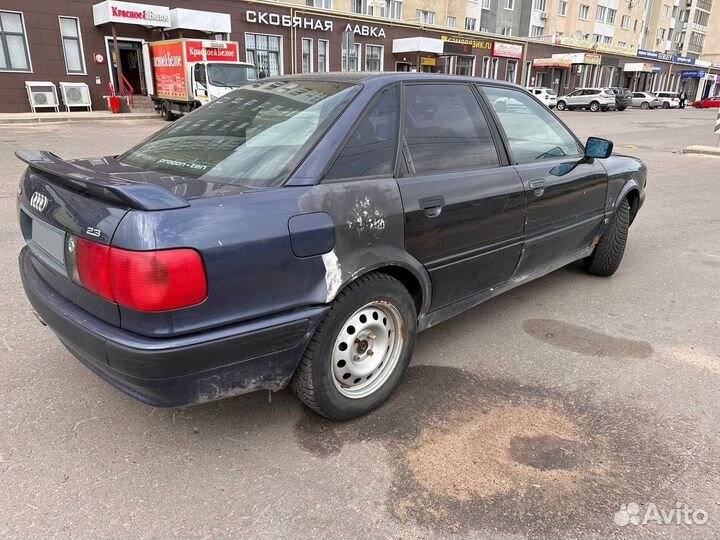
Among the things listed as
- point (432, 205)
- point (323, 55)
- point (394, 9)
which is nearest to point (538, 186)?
point (432, 205)

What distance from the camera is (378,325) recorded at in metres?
2.75

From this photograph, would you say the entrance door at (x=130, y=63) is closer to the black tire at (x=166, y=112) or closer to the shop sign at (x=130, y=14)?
the shop sign at (x=130, y=14)

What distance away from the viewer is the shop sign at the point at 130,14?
72.6 feet

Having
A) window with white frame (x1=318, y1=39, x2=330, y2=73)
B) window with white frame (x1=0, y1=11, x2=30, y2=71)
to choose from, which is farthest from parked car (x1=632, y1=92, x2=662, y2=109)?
window with white frame (x1=0, y1=11, x2=30, y2=71)

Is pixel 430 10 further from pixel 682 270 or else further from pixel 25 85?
pixel 682 270

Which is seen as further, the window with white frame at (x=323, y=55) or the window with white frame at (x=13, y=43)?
the window with white frame at (x=323, y=55)

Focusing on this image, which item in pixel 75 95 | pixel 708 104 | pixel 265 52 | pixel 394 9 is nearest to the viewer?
pixel 75 95

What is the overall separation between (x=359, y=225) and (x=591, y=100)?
1631 inches

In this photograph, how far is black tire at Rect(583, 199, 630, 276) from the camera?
4711 mm

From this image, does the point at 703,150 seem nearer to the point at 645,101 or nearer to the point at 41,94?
the point at 41,94

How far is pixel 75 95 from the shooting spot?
22.8m

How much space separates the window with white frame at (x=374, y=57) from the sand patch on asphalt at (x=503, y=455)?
33711 millimetres

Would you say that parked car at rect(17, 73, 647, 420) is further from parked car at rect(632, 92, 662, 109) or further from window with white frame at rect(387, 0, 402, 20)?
parked car at rect(632, 92, 662, 109)

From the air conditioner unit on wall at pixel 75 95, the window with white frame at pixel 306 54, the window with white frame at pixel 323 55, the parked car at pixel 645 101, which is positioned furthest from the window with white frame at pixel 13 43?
the parked car at pixel 645 101
